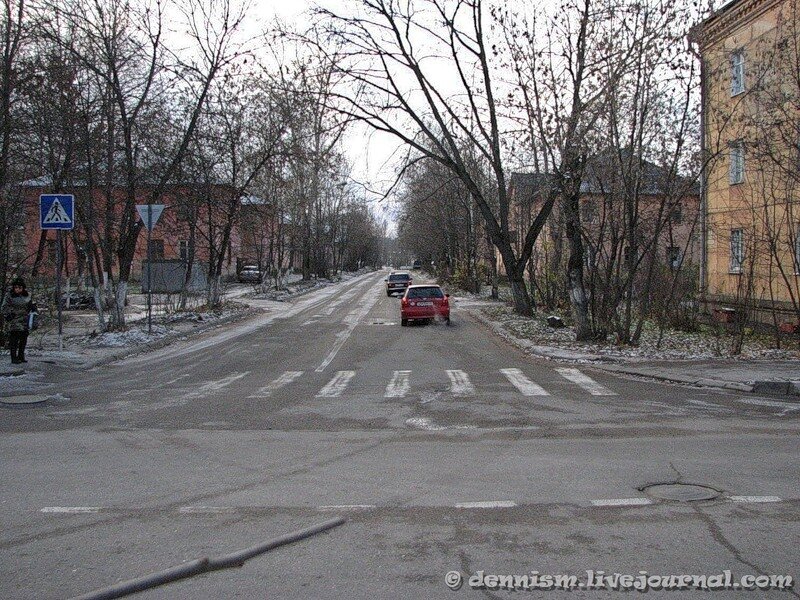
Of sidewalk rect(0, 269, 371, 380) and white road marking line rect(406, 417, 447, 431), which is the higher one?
white road marking line rect(406, 417, 447, 431)

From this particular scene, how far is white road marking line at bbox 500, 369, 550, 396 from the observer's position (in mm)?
12234

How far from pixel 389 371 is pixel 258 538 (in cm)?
1012

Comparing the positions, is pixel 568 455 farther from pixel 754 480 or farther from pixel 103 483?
pixel 103 483

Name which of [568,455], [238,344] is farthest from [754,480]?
[238,344]

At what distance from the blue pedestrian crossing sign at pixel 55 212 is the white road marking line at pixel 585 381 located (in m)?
11.1

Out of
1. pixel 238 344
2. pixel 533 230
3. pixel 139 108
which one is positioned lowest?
pixel 238 344

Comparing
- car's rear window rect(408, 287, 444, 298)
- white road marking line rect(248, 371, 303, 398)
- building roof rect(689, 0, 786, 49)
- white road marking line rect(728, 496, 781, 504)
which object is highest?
building roof rect(689, 0, 786, 49)

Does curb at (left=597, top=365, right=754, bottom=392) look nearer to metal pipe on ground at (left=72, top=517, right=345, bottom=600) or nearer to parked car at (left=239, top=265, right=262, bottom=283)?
metal pipe on ground at (left=72, top=517, right=345, bottom=600)

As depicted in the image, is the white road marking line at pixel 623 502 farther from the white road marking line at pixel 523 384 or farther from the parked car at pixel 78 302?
the parked car at pixel 78 302

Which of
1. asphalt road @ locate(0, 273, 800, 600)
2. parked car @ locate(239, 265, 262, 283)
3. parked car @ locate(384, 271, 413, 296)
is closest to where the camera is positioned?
asphalt road @ locate(0, 273, 800, 600)

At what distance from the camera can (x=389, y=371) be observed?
15281 mm

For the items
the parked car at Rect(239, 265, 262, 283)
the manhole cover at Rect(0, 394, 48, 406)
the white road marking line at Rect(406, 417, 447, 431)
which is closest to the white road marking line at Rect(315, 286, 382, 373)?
the manhole cover at Rect(0, 394, 48, 406)

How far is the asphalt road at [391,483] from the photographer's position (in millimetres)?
4660

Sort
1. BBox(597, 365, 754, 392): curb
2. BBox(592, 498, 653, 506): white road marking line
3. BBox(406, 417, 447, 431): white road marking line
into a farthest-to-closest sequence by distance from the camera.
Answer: BBox(597, 365, 754, 392): curb
BBox(406, 417, 447, 431): white road marking line
BBox(592, 498, 653, 506): white road marking line
